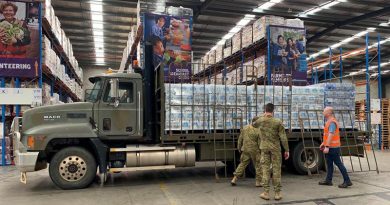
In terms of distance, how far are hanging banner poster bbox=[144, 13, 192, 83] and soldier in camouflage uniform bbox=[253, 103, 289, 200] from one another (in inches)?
200

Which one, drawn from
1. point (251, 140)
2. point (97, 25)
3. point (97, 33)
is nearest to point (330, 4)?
point (251, 140)

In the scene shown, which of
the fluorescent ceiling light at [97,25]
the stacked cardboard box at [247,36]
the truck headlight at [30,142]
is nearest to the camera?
the truck headlight at [30,142]

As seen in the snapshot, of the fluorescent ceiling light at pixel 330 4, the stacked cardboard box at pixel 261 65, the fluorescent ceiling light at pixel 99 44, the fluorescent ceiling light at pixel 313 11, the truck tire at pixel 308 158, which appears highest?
the fluorescent ceiling light at pixel 330 4

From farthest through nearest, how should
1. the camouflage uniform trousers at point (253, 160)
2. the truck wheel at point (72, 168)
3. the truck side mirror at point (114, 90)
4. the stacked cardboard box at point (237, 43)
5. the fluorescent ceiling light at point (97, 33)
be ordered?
1. the fluorescent ceiling light at point (97, 33)
2. the stacked cardboard box at point (237, 43)
3. the truck side mirror at point (114, 90)
4. the camouflage uniform trousers at point (253, 160)
5. the truck wheel at point (72, 168)

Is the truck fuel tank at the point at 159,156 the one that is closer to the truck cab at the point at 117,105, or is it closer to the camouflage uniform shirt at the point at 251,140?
the truck cab at the point at 117,105

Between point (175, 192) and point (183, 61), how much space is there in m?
5.31

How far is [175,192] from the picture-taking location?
7160mm

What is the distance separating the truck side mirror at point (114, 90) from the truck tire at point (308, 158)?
15.4 feet

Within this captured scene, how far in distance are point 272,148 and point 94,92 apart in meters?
4.11

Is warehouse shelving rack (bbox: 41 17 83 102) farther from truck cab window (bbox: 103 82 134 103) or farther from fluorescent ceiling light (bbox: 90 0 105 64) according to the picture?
truck cab window (bbox: 103 82 134 103)

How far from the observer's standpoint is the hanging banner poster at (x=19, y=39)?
10.8m

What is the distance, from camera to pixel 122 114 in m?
7.84

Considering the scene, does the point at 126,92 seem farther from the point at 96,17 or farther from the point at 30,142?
the point at 96,17

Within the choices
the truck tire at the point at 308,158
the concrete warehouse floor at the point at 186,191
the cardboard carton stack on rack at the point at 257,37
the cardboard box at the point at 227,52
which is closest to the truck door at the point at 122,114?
the concrete warehouse floor at the point at 186,191
